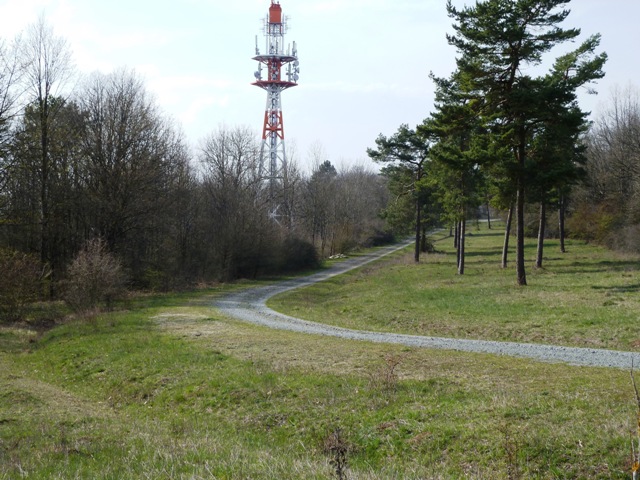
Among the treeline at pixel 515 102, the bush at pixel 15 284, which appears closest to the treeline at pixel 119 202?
the bush at pixel 15 284

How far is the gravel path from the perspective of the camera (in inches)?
524

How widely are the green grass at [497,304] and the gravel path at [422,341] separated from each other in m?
1.34

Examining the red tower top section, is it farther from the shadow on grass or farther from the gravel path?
the shadow on grass

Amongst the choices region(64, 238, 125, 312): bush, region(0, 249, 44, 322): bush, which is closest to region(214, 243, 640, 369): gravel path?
region(64, 238, 125, 312): bush

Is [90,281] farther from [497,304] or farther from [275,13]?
[275,13]

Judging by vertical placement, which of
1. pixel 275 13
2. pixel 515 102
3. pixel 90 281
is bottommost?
pixel 90 281

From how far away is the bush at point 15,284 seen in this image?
83.3ft

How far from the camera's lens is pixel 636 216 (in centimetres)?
4841

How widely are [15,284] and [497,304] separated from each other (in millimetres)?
19491

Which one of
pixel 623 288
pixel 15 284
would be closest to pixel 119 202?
pixel 15 284

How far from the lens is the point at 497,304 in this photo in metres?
23.8

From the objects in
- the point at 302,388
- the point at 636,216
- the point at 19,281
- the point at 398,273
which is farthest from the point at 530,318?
the point at 636,216

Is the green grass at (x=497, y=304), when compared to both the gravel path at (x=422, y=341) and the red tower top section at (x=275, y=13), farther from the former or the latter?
the red tower top section at (x=275, y=13)

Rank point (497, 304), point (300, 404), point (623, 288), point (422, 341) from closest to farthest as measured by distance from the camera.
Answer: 1. point (300, 404)
2. point (422, 341)
3. point (497, 304)
4. point (623, 288)
